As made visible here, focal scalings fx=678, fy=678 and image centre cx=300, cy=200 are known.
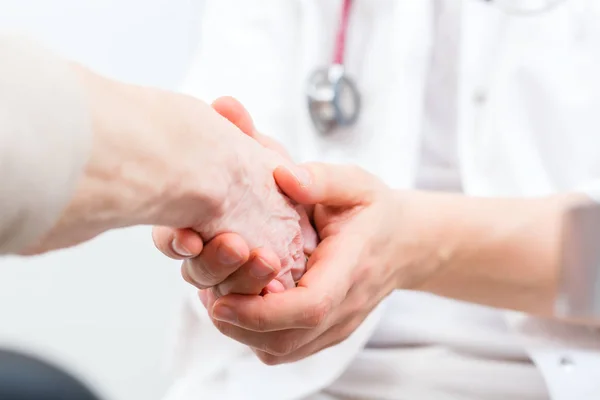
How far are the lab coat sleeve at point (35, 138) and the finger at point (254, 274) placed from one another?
172 millimetres

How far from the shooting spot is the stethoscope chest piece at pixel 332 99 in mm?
770

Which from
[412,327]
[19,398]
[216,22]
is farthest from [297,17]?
[19,398]

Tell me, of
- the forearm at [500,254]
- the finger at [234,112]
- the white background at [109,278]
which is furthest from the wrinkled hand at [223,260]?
the white background at [109,278]

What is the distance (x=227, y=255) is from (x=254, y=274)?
0.03 m

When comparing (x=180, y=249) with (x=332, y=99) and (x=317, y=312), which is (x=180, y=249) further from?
(x=332, y=99)

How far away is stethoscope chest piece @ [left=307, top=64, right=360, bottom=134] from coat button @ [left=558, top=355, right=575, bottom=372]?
1.13ft

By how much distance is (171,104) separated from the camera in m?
Answer: 0.42

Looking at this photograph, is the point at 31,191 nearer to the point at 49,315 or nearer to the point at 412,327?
the point at 412,327

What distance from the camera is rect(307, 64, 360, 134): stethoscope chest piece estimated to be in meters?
0.77

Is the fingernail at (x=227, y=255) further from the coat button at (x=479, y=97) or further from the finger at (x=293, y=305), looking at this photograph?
the coat button at (x=479, y=97)

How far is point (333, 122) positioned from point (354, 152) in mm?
44

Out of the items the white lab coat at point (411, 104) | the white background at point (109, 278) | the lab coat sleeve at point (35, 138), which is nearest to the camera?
the lab coat sleeve at point (35, 138)

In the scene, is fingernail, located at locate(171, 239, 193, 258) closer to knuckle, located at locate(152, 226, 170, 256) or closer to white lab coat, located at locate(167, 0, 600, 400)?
knuckle, located at locate(152, 226, 170, 256)

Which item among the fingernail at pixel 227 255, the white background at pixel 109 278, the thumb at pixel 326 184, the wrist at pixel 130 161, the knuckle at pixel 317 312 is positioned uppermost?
the wrist at pixel 130 161
